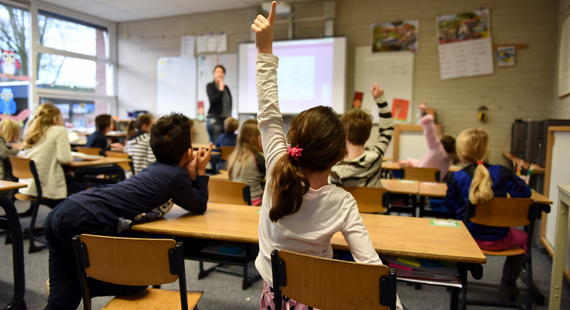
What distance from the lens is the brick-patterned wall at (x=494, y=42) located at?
4.78 meters

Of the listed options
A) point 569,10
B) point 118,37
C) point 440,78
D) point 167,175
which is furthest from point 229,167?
point 118,37

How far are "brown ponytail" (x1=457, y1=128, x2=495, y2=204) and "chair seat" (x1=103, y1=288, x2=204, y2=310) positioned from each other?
1.49m

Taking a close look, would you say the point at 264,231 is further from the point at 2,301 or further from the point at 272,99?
the point at 2,301

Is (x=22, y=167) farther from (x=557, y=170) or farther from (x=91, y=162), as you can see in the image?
(x=557, y=170)

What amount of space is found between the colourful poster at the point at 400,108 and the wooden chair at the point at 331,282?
4.80m

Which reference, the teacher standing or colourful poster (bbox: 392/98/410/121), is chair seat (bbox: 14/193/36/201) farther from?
colourful poster (bbox: 392/98/410/121)

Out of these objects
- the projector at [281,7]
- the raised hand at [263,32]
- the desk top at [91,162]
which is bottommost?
the desk top at [91,162]

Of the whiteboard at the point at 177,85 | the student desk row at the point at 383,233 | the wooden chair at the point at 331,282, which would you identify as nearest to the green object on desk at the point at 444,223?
the student desk row at the point at 383,233

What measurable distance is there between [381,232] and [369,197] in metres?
0.64

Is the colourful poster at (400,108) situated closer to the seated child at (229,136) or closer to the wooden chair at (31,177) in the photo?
the seated child at (229,136)

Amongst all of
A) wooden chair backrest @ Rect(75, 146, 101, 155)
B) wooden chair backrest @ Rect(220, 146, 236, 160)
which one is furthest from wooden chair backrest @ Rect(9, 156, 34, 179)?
wooden chair backrest @ Rect(220, 146, 236, 160)

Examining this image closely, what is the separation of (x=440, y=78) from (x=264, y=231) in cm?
496

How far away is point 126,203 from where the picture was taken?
141cm

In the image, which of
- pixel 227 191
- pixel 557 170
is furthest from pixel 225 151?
pixel 557 170
